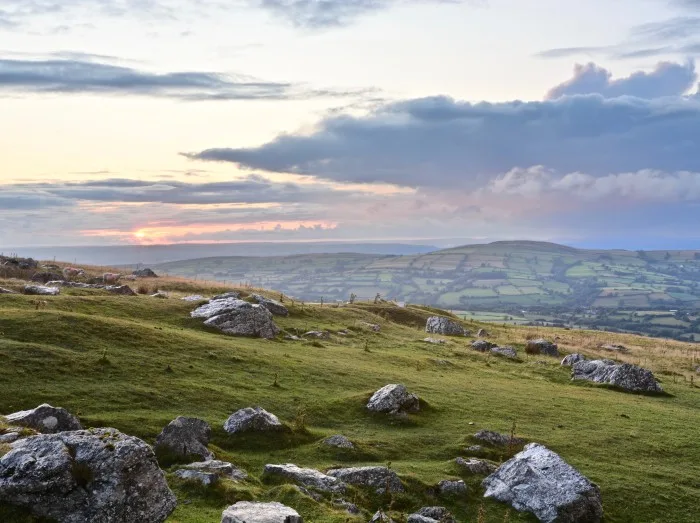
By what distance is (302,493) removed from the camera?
65.0 ft

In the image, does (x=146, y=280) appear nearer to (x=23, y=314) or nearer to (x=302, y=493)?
(x=23, y=314)

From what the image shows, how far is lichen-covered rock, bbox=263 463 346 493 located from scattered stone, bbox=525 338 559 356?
42803mm

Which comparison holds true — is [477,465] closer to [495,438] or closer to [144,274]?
[495,438]

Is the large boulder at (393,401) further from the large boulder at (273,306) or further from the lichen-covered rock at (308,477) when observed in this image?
the large boulder at (273,306)

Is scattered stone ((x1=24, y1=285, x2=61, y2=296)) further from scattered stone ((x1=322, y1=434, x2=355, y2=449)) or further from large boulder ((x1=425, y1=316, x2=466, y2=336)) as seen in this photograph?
large boulder ((x1=425, y1=316, x2=466, y2=336))

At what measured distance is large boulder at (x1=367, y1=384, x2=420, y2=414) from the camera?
31047 millimetres

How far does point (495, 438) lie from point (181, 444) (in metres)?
14.3

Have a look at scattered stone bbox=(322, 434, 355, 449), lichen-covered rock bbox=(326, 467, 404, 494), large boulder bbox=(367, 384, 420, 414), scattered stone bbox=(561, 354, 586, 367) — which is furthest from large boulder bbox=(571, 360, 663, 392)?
lichen-covered rock bbox=(326, 467, 404, 494)

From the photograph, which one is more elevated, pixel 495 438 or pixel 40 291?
pixel 40 291

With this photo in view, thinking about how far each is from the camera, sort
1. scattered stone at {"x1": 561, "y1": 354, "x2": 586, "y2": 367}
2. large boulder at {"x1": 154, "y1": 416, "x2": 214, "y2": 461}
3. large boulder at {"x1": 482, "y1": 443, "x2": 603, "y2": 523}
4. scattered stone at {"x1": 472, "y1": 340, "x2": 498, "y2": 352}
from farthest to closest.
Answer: scattered stone at {"x1": 472, "y1": 340, "x2": 498, "y2": 352}
scattered stone at {"x1": 561, "y1": 354, "x2": 586, "y2": 367}
large boulder at {"x1": 154, "y1": 416, "x2": 214, "y2": 461}
large boulder at {"x1": 482, "y1": 443, "x2": 603, "y2": 523}

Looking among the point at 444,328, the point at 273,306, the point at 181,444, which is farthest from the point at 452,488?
the point at 444,328

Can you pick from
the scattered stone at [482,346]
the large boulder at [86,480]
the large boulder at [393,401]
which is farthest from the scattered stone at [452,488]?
the scattered stone at [482,346]

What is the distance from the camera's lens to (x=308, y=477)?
21438 millimetres

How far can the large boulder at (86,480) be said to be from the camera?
14625mm
